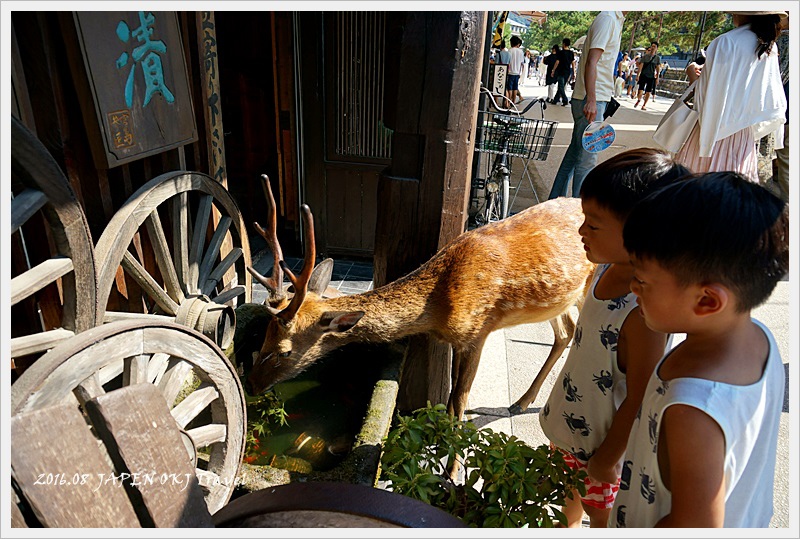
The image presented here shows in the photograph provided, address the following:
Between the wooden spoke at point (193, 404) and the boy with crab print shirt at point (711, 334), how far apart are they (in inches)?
67.7

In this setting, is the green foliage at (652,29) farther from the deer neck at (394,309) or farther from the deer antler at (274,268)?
the deer antler at (274,268)

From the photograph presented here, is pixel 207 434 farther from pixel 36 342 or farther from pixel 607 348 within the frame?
pixel 607 348

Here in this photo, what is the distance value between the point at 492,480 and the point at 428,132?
1708mm

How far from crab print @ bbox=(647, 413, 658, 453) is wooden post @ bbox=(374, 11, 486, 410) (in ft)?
5.57

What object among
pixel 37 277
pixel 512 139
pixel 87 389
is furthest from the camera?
pixel 512 139

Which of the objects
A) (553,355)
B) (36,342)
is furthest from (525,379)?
(36,342)

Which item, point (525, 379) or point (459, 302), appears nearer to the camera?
point (459, 302)

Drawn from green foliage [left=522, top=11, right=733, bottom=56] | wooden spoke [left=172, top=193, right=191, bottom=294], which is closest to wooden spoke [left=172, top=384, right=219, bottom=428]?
wooden spoke [left=172, top=193, right=191, bottom=294]

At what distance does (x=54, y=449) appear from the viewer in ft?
4.29

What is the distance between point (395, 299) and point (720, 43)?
3.19 m

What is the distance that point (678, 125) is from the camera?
4414 millimetres

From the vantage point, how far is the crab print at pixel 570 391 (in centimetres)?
217

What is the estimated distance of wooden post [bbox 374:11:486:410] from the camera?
100 inches

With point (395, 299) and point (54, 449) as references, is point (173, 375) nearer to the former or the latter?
point (54, 449)
